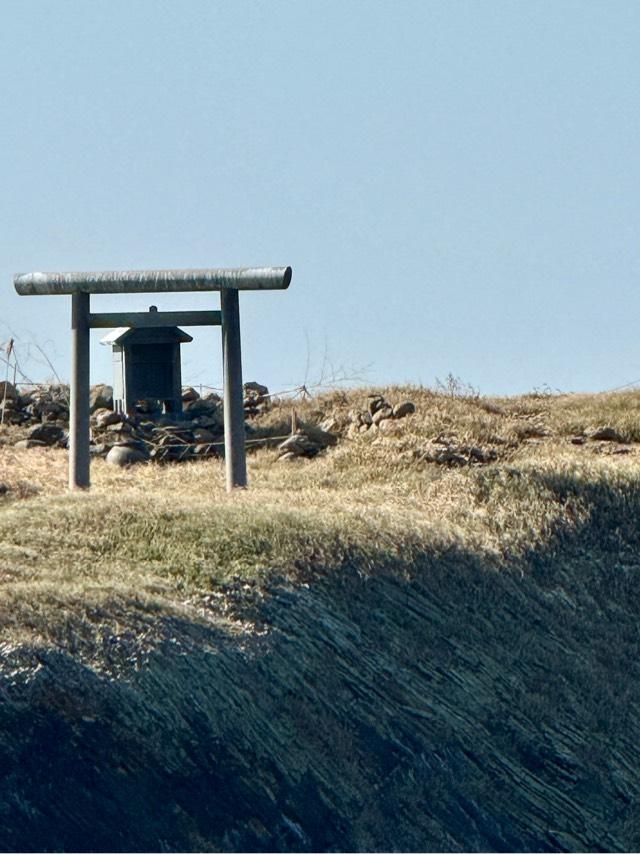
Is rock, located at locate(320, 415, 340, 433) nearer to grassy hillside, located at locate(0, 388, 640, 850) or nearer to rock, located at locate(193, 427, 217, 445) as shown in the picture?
rock, located at locate(193, 427, 217, 445)

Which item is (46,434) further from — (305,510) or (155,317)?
(305,510)

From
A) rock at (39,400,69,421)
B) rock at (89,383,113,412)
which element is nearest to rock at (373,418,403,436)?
rock at (89,383,113,412)

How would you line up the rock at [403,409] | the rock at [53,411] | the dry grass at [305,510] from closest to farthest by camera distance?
1. the dry grass at [305,510]
2. the rock at [403,409]
3. the rock at [53,411]

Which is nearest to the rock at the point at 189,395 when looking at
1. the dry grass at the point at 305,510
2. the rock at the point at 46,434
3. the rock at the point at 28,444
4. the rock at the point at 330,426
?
the dry grass at the point at 305,510

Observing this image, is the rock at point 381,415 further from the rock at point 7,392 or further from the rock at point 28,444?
the rock at point 7,392

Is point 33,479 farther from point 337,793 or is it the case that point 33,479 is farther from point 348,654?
point 337,793

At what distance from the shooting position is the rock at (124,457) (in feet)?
46.8

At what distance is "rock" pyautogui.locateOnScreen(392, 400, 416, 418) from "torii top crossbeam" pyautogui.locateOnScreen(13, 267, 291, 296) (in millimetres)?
2726

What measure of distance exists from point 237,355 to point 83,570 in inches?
168

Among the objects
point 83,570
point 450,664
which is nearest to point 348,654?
point 450,664

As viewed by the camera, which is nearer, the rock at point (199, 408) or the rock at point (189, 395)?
the rock at point (199, 408)

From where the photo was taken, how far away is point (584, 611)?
36.2ft

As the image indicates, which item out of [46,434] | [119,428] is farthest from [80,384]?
[46,434]

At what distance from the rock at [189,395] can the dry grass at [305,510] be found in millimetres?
1203
